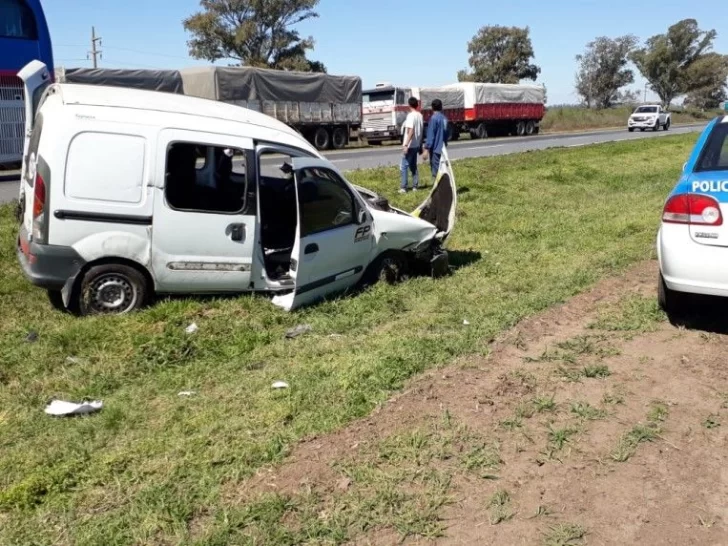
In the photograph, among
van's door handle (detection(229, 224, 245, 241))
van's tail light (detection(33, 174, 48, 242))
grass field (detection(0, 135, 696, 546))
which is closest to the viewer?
grass field (detection(0, 135, 696, 546))

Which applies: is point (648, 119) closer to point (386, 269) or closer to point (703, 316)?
point (386, 269)

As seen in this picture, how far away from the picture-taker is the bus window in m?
14.3

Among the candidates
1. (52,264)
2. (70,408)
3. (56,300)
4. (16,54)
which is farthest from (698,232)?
(16,54)

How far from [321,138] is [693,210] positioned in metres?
25.5

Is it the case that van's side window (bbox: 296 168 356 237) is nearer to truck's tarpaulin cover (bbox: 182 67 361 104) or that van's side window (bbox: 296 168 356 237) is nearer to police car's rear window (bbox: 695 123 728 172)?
police car's rear window (bbox: 695 123 728 172)

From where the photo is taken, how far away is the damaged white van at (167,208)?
5320 mm

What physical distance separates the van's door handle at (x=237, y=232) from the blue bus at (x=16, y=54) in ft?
38.6

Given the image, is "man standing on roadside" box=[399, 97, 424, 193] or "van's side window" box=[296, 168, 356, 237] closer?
"van's side window" box=[296, 168, 356, 237]

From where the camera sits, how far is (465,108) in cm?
3809

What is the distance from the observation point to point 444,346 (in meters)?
4.93

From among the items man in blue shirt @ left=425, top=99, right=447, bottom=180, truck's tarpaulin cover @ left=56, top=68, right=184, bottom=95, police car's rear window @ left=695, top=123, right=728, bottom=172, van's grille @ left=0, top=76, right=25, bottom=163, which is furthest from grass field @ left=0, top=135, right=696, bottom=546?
truck's tarpaulin cover @ left=56, top=68, right=184, bottom=95

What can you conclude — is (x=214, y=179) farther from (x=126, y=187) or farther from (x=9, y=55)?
(x=9, y=55)

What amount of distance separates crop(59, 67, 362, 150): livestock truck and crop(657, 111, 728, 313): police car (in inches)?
810

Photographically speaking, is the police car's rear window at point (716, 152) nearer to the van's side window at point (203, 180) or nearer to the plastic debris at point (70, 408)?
the van's side window at point (203, 180)
